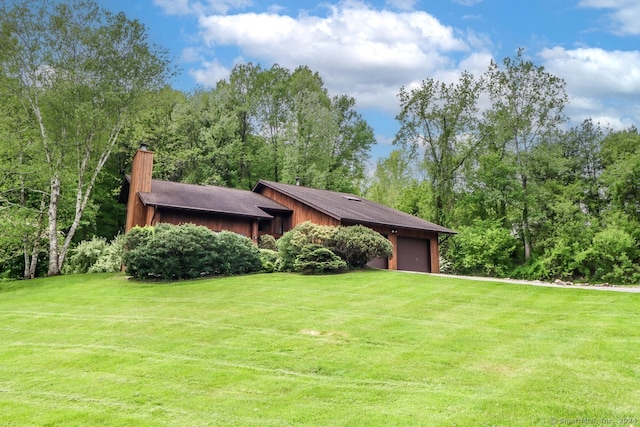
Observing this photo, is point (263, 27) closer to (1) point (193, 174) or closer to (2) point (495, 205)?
(1) point (193, 174)

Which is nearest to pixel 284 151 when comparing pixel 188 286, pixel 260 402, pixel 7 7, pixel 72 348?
pixel 7 7

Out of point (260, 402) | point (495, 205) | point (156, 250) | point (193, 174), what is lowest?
point (260, 402)

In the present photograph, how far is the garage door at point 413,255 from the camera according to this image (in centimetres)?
2212

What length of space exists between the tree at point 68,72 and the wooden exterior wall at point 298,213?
26.7 feet

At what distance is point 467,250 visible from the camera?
2720 cm

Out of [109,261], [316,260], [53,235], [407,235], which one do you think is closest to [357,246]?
[316,260]

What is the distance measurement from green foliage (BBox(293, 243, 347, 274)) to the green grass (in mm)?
3706

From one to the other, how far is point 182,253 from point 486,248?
18108mm

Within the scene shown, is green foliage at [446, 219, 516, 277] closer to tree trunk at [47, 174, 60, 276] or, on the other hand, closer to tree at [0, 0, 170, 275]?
tree at [0, 0, 170, 275]

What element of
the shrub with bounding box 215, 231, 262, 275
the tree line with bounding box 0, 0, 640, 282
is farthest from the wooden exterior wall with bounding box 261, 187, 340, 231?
the tree line with bounding box 0, 0, 640, 282

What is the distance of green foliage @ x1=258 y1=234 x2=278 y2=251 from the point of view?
20.5 meters

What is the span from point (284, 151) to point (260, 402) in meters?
31.7

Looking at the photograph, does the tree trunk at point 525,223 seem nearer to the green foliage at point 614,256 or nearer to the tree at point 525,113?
the tree at point 525,113

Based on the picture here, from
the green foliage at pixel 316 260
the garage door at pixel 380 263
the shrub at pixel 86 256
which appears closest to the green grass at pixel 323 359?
the green foliage at pixel 316 260
